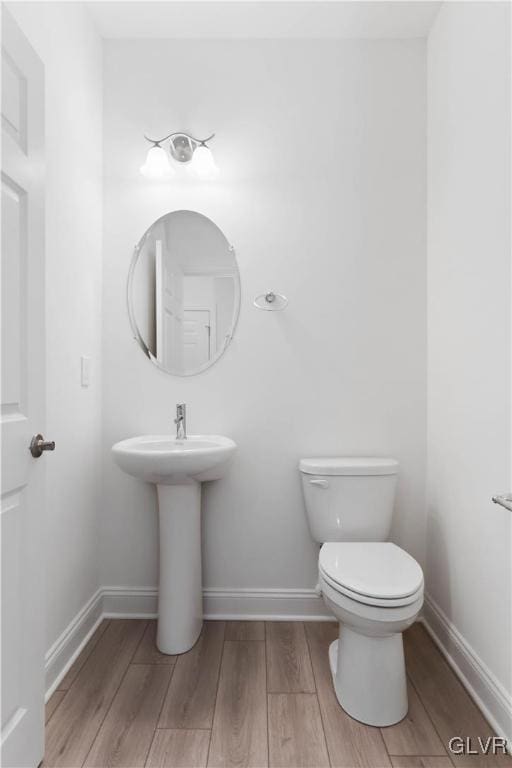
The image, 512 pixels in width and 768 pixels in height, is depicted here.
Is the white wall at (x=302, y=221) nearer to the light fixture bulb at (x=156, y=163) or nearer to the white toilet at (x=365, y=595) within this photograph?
the light fixture bulb at (x=156, y=163)

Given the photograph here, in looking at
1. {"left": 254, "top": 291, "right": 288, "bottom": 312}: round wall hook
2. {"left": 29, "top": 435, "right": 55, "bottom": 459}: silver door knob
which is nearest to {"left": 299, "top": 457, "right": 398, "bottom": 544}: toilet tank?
{"left": 254, "top": 291, "right": 288, "bottom": 312}: round wall hook

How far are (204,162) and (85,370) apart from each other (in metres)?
1.00

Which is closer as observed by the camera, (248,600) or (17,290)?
(17,290)

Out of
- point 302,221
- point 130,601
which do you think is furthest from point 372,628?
point 302,221

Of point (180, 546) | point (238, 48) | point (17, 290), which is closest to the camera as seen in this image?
point (17, 290)

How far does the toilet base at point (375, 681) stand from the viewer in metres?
1.44

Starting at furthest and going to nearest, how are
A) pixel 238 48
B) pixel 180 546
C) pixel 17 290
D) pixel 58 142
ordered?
pixel 238 48
pixel 180 546
pixel 58 142
pixel 17 290

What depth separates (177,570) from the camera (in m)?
1.84

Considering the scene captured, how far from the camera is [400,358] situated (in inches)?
82.6

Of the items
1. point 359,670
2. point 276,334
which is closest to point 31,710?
point 359,670

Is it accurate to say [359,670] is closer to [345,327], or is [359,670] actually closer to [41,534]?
[41,534]

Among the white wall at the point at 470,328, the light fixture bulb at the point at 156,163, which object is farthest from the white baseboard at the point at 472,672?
the light fixture bulb at the point at 156,163

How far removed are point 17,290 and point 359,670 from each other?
4.82 ft

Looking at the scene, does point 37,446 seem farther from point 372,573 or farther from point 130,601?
point 130,601
